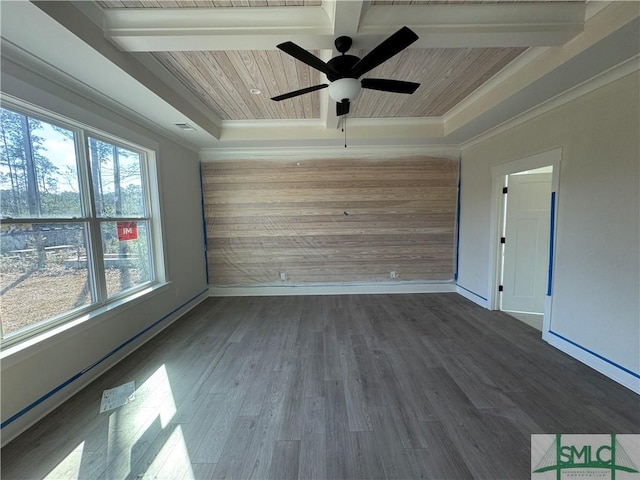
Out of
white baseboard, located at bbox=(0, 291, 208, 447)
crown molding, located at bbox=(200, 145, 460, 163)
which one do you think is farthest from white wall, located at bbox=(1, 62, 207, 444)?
crown molding, located at bbox=(200, 145, 460, 163)

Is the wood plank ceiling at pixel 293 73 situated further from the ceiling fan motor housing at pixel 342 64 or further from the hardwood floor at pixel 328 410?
the hardwood floor at pixel 328 410

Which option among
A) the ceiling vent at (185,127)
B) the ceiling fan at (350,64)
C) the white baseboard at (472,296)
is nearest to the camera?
the ceiling fan at (350,64)

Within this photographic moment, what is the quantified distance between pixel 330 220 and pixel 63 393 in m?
3.66

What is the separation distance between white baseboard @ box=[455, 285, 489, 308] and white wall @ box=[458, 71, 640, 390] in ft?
3.58

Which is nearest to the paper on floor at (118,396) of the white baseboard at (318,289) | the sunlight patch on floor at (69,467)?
the sunlight patch on floor at (69,467)

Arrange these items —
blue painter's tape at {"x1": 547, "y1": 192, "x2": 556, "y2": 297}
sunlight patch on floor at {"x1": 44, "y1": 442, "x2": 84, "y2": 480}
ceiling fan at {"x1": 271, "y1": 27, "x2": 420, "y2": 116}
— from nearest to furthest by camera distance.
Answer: sunlight patch on floor at {"x1": 44, "y1": 442, "x2": 84, "y2": 480}
ceiling fan at {"x1": 271, "y1": 27, "x2": 420, "y2": 116}
blue painter's tape at {"x1": 547, "y1": 192, "x2": 556, "y2": 297}

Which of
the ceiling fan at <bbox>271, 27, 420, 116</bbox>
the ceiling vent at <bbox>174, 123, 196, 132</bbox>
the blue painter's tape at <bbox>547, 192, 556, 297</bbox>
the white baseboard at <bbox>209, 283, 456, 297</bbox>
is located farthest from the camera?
the white baseboard at <bbox>209, 283, 456, 297</bbox>

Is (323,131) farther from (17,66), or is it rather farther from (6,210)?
(6,210)

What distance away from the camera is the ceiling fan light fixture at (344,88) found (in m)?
1.88

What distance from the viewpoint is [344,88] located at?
6.27ft

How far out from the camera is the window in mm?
1755

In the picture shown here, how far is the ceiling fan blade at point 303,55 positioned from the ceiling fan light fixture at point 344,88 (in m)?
0.08

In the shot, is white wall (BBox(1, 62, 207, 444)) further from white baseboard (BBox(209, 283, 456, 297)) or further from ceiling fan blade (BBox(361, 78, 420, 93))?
ceiling fan blade (BBox(361, 78, 420, 93))

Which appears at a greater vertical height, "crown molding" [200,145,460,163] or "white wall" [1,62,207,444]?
"crown molding" [200,145,460,163]
